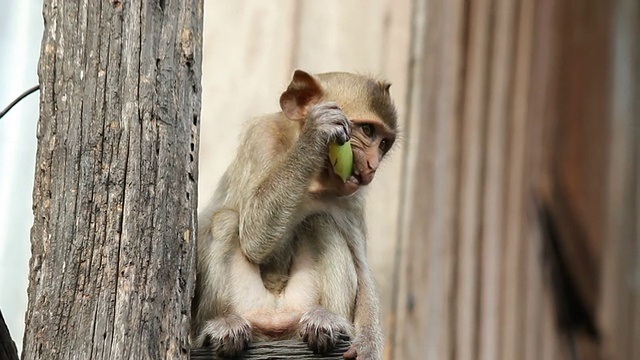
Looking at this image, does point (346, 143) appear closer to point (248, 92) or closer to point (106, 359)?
point (106, 359)

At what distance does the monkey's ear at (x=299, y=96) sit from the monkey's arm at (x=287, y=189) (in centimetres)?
35

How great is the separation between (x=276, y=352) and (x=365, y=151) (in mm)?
1084

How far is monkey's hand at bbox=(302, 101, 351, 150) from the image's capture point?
4.20 meters

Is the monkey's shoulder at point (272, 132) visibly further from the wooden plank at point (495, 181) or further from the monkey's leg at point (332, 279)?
the wooden plank at point (495, 181)

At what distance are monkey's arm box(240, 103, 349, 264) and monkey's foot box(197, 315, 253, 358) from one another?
Answer: 0.37 m

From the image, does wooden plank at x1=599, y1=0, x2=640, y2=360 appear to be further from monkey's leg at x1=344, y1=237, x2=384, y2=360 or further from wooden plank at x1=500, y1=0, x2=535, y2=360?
monkey's leg at x1=344, y1=237, x2=384, y2=360

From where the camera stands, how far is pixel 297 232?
4.54m

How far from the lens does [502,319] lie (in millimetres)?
6289

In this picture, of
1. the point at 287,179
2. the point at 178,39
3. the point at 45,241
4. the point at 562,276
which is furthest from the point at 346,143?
the point at 562,276

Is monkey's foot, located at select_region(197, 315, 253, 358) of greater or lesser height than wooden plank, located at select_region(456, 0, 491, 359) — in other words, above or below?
below

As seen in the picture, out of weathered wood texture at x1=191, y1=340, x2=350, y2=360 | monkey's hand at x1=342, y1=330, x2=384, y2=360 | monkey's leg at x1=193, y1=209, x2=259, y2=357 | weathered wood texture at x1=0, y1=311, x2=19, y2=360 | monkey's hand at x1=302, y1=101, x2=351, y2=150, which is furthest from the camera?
monkey's hand at x1=302, y1=101, x2=351, y2=150

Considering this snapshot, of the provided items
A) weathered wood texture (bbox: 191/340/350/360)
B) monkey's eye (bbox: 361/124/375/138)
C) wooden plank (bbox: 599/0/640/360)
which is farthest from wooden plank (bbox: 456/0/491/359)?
weathered wood texture (bbox: 191/340/350/360)

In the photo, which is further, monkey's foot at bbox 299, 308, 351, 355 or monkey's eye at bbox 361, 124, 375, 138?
monkey's eye at bbox 361, 124, 375, 138

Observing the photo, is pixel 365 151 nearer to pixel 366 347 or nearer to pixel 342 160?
pixel 342 160
